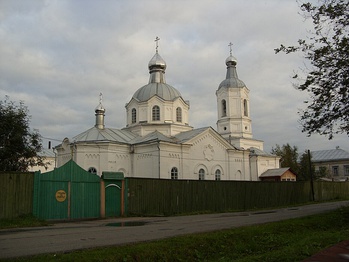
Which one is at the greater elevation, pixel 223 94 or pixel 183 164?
pixel 223 94

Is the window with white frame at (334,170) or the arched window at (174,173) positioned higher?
the window with white frame at (334,170)

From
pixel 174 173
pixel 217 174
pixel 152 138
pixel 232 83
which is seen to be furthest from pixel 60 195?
pixel 232 83

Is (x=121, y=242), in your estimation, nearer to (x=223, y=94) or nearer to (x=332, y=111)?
(x=332, y=111)

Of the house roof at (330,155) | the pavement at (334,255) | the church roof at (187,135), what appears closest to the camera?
the pavement at (334,255)

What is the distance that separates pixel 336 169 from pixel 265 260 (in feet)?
224

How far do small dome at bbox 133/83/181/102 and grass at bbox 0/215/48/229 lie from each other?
24607mm

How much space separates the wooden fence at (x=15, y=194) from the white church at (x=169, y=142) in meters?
16.3

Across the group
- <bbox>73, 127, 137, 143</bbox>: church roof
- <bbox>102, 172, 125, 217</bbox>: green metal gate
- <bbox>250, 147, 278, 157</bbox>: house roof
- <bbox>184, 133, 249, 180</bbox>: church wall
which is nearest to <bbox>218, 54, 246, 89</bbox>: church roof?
<bbox>250, 147, 278, 157</bbox>: house roof

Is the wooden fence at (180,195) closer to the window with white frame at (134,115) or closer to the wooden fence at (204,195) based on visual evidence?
the wooden fence at (204,195)

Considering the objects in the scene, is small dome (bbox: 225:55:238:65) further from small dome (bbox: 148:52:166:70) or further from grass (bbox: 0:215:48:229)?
grass (bbox: 0:215:48:229)

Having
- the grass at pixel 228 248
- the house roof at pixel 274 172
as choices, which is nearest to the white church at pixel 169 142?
the house roof at pixel 274 172

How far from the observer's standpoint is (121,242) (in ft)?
33.2

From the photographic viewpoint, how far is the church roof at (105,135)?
35.5 m

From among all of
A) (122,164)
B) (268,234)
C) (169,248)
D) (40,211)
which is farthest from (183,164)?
(169,248)
